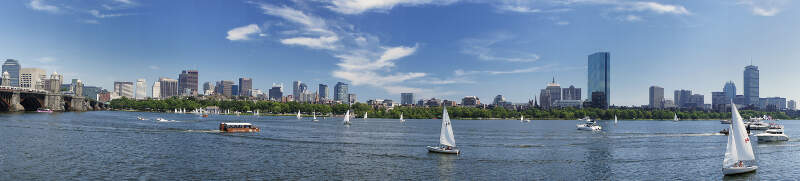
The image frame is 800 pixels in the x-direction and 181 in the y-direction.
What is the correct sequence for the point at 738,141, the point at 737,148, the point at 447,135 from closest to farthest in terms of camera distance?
1. the point at 738,141
2. the point at 737,148
3. the point at 447,135

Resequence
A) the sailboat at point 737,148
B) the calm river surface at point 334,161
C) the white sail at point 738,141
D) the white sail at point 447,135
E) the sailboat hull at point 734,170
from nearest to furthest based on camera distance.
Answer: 1. the calm river surface at point 334,161
2. the white sail at point 738,141
3. the sailboat at point 737,148
4. the sailboat hull at point 734,170
5. the white sail at point 447,135

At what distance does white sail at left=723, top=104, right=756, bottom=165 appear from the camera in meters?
66.2

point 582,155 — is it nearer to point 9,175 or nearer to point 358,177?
point 358,177

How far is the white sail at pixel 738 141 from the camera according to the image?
217 ft

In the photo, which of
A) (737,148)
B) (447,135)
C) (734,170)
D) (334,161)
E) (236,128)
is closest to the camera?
(737,148)

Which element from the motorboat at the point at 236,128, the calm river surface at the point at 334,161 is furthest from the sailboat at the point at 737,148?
the motorboat at the point at 236,128

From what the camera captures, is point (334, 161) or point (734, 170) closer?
point (734, 170)

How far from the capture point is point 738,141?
66688mm

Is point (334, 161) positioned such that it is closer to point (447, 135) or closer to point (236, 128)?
point (447, 135)

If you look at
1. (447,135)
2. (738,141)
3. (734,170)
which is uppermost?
(738,141)

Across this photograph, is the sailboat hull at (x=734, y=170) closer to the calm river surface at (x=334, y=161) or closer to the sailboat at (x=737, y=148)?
the sailboat at (x=737, y=148)

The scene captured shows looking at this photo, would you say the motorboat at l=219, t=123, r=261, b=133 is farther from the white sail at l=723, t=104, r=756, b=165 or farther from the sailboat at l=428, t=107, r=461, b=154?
the white sail at l=723, t=104, r=756, b=165

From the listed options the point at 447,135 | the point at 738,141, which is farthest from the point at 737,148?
the point at 447,135

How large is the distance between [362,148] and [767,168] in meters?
61.2
